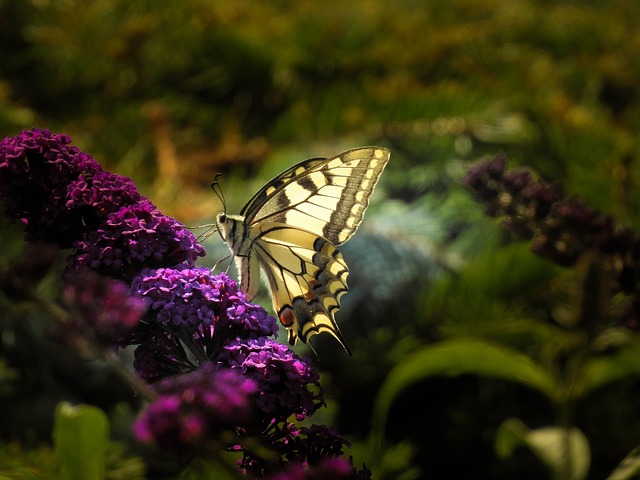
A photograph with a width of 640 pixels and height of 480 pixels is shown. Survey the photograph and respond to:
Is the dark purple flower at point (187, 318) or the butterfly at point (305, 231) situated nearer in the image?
the dark purple flower at point (187, 318)

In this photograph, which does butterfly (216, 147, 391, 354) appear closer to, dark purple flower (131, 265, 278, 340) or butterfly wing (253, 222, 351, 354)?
butterfly wing (253, 222, 351, 354)

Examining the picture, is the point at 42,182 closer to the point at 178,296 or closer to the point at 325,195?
the point at 178,296

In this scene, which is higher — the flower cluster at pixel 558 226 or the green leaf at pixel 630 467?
the flower cluster at pixel 558 226

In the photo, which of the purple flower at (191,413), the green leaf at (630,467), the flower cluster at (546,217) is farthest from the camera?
the flower cluster at (546,217)

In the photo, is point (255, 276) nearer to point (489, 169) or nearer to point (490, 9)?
point (489, 169)

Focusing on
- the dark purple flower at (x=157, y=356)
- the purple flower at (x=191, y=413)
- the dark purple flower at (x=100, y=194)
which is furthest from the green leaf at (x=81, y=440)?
Answer: the purple flower at (x=191, y=413)

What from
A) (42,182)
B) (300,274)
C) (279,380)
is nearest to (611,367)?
(300,274)

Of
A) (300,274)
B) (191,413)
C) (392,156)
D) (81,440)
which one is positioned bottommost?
(191,413)


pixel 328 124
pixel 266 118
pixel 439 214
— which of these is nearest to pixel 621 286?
pixel 439 214

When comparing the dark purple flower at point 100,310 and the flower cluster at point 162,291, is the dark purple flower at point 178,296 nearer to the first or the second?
the flower cluster at point 162,291
